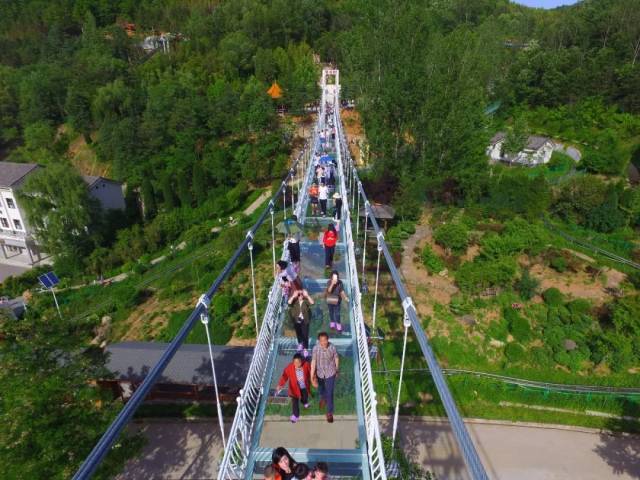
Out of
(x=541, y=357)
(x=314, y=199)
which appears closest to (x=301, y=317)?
(x=314, y=199)

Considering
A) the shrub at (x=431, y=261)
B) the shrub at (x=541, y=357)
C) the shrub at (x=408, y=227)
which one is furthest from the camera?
the shrub at (x=408, y=227)

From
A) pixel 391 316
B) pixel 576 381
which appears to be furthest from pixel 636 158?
pixel 391 316

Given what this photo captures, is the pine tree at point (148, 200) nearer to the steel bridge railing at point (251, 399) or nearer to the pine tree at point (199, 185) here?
the pine tree at point (199, 185)

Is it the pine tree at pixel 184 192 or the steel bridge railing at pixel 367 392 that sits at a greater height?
the steel bridge railing at pixel 367 392

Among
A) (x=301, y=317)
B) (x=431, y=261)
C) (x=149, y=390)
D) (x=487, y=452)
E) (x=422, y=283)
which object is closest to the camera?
(x=149, y=390)

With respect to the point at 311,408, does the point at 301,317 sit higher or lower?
higher

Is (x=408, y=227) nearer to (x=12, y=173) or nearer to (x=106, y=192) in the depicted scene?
(x=106, y=192)

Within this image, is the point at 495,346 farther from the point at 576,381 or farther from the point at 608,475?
the point at 608,475

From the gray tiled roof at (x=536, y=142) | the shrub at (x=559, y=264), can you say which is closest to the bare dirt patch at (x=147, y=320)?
the shrub at (x=559, y=264)
